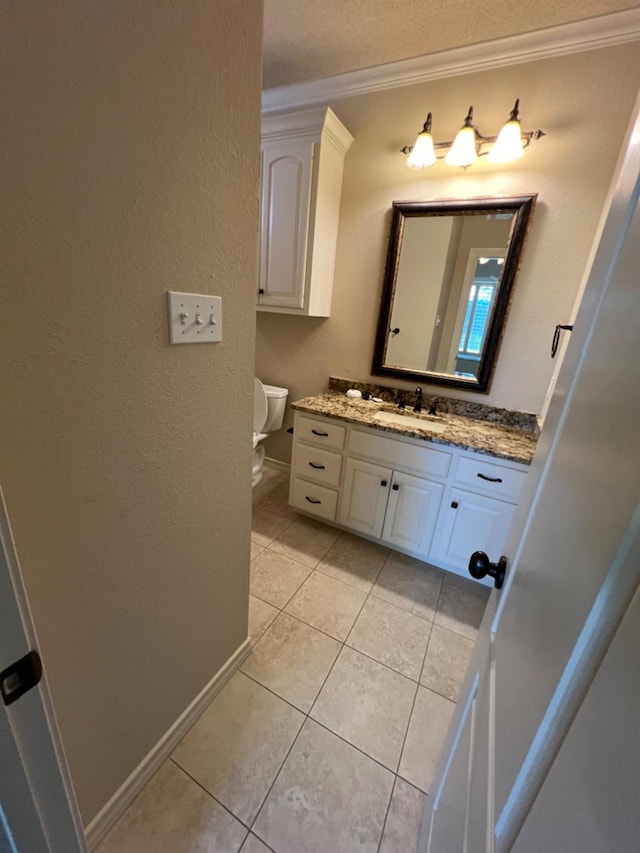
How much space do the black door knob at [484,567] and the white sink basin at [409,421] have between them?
1.25 meters

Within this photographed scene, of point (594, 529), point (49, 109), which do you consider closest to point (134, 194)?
point (49, 109)

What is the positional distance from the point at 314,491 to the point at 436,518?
2.49 feet

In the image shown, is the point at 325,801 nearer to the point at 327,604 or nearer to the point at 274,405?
the point at 327,604

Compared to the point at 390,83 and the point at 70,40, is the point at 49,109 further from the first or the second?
the point at 390,83

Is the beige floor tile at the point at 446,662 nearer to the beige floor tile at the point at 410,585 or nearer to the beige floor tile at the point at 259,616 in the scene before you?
the beige floor tile at the point at 410,585

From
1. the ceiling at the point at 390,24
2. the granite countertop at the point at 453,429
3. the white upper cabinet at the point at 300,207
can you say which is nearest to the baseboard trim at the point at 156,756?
the granite countertop at the point at 453,429

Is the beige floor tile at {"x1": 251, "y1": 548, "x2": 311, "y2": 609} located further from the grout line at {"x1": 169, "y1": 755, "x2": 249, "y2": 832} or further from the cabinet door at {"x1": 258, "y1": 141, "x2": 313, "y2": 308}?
the cabinet door at {"x1": 258, "y1": 141, "x2": 313, "y2": 308}

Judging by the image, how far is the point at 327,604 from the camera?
171 cm

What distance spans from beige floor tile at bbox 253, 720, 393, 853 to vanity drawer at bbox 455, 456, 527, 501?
3.84ft

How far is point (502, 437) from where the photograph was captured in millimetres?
1827

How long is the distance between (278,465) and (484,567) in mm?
2357

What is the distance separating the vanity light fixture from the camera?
61.7 inches

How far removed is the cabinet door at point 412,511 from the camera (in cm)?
185

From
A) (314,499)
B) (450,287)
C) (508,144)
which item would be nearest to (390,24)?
(508,144)
